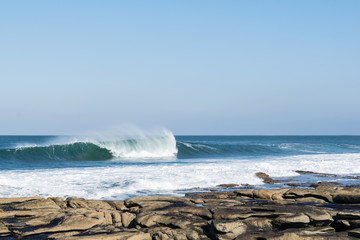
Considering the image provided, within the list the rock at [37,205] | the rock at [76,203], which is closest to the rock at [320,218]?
the rock at [76,203]

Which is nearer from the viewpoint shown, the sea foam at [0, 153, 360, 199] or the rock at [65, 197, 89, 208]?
the rock at [65, 197, 89, 208]

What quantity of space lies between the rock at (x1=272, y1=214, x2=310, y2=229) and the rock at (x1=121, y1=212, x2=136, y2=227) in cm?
343

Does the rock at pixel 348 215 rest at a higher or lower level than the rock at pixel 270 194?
higher

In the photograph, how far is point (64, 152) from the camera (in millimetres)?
36500

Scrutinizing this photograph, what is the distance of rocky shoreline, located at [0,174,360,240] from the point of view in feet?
27.4

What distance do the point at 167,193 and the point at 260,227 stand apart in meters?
→ 7.24

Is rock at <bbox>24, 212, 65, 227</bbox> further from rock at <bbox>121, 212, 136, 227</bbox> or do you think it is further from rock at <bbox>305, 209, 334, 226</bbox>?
rock at <bbox>305, 209, 334, 226</bbox>

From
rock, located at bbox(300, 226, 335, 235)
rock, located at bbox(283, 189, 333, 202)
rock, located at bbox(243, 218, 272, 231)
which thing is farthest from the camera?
rock, located at bbox(283, 189, 333, 202)

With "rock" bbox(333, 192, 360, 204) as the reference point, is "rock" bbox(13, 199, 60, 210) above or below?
below

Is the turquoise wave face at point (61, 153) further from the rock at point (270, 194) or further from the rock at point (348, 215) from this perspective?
the rock at point (348, 215)

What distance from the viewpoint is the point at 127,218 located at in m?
9.90

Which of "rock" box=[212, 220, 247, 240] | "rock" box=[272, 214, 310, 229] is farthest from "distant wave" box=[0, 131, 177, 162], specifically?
"rock" box=[272, 214, 310, 229]

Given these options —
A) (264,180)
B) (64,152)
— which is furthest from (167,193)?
(64,152)

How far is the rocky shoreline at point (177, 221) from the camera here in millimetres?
8359
